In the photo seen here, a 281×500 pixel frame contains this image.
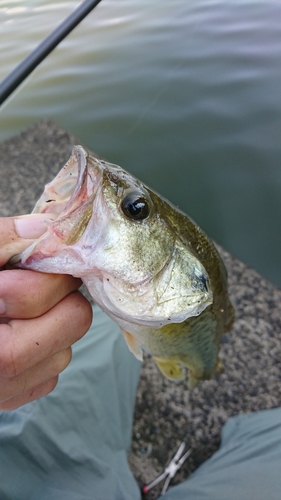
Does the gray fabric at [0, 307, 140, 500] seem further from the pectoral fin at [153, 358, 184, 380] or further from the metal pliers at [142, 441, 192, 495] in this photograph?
the pectoral fin at [153, 358, 184, 380]

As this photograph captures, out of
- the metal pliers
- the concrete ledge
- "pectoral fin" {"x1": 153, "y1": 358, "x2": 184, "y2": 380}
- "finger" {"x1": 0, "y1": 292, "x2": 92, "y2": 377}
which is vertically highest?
"finger" {"x1": 0, "y1": 292, "x2": 92, "y2": 377}

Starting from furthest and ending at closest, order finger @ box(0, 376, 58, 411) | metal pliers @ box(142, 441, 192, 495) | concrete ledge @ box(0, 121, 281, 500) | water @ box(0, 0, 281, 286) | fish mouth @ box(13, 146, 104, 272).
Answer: water @ box(0, 0, 281, 286), concrete ledge @ box(0, 121, 281, 500), metal pliers @ box(142, 441, 192, 495), finger @ box(0, 376, 58, 411), fish mouth @ box(13, 146, 104, 272)

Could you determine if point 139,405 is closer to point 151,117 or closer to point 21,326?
point 21,326

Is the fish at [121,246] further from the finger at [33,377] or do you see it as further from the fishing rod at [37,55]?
the fishing rod at [37,55]

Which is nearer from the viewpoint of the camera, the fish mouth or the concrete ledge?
the fish mouth

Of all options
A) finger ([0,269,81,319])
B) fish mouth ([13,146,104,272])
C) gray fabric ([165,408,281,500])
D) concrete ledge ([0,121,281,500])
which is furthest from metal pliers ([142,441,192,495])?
fish mouth ([13,146,104,272])

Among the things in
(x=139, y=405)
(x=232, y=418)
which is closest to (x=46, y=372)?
(x=139, y=405)

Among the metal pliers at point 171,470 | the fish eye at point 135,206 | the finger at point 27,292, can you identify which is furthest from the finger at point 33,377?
the metal pliers at point 171,470
